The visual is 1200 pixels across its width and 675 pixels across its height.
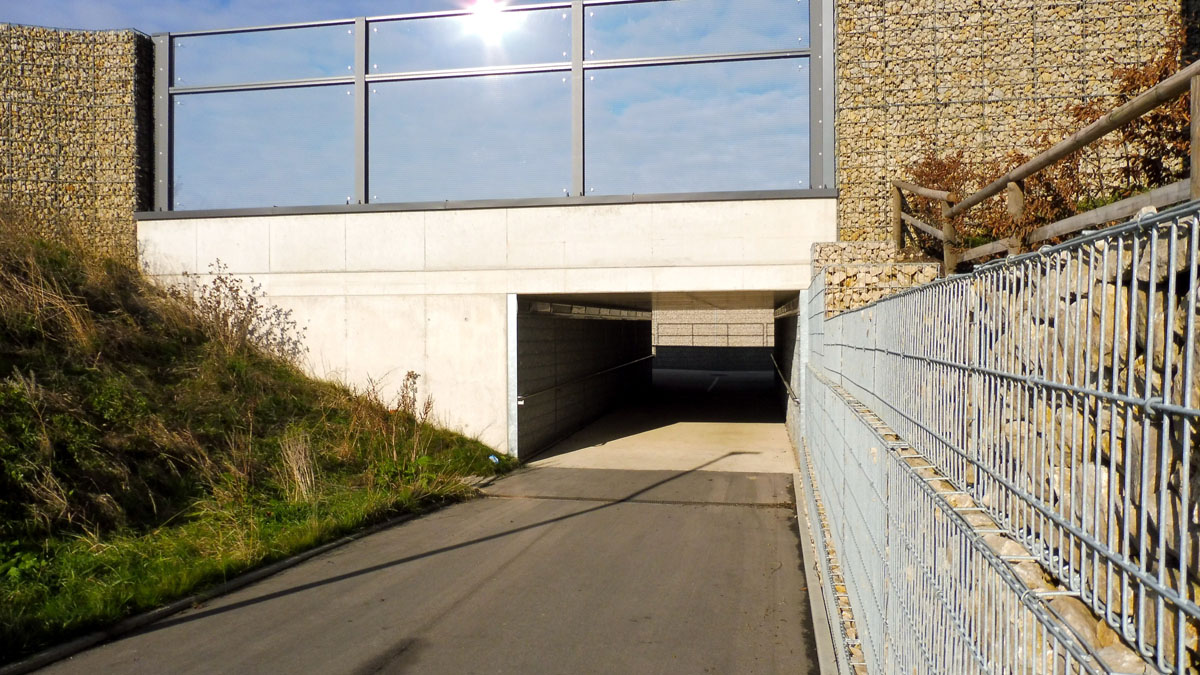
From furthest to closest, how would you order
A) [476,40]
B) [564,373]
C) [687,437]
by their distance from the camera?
[564,373] < [687,437] < [476,40]

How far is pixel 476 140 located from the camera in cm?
1353

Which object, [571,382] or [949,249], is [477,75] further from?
[949,249]

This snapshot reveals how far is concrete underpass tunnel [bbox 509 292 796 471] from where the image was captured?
1370cm

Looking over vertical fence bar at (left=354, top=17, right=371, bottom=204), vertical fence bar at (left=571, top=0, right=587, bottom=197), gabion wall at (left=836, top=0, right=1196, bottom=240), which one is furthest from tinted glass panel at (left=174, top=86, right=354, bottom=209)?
gabion wall at (left=836, top=0, right=1196, bottom=240)

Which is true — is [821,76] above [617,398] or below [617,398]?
above

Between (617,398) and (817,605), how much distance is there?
15.3 meters

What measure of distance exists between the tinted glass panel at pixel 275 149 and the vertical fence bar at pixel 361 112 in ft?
0.33

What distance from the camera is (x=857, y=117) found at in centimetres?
1297

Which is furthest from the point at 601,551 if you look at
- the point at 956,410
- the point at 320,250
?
the point at 320,250

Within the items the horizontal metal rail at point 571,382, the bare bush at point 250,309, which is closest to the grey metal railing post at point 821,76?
the horizontal metal rail at point 571,382

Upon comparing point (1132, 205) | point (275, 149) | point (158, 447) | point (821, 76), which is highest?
point (821, 76)

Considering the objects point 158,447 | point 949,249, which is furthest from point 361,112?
point 949,249

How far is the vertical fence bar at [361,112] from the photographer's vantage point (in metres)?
13.8

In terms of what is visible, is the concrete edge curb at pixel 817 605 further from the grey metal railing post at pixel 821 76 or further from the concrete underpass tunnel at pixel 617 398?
the grey metal railing post at pixel 821 76
